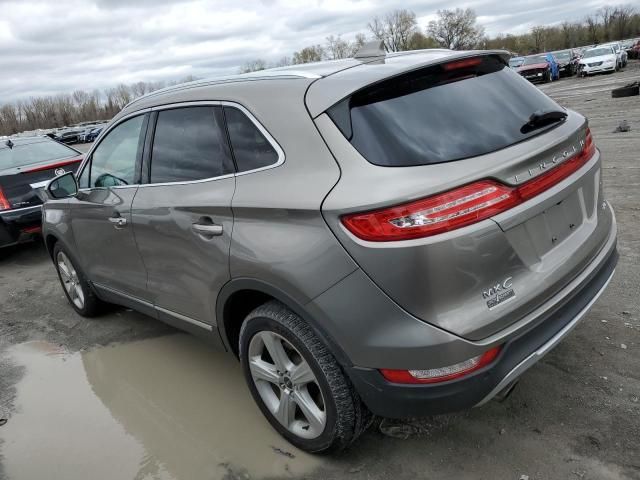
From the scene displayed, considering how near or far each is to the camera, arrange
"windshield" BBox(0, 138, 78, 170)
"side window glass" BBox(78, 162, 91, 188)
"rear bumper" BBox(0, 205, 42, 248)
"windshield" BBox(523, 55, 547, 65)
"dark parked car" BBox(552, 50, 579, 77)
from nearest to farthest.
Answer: "side window glass" BBox(78, 162, 91, 188), "rear bumper" BBox(0, 205, 42, 248), "windshield" BBox(0, 138, 78, 170), "windshield" BBox(523, 55, 547, 65), "dark parked car" BBox(552, 50, 579, 77)

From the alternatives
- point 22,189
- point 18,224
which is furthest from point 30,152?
point 18,224

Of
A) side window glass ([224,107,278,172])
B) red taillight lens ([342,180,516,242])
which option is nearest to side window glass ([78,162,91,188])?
side window glass ([224,107,278,172])

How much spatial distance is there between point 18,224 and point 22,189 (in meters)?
0.46

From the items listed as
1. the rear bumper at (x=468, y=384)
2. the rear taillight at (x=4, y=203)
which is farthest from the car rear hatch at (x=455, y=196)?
the rear taillight at (x=4, y=203)

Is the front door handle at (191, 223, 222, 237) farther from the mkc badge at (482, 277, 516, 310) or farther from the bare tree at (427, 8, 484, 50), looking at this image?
the bare tree at (427, 8, 484, 50)

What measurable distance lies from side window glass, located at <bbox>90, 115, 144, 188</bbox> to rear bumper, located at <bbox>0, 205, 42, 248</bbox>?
318 centimetres

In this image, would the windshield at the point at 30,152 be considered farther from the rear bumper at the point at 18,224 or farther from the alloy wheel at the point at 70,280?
the alloy wheel at the point at 70,280

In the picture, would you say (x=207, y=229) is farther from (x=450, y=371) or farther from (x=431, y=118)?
(x=450, y=371)

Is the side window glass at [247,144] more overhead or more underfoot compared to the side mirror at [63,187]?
more overhead

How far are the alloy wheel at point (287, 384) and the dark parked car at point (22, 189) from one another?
5.21 m

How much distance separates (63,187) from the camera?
430 cm

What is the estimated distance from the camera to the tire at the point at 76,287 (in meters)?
4.57

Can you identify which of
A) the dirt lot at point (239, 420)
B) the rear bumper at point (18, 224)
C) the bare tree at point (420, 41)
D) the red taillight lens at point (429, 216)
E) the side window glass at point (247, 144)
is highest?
the bare tree at point (420, 41)

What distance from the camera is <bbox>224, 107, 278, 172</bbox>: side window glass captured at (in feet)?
8.38
